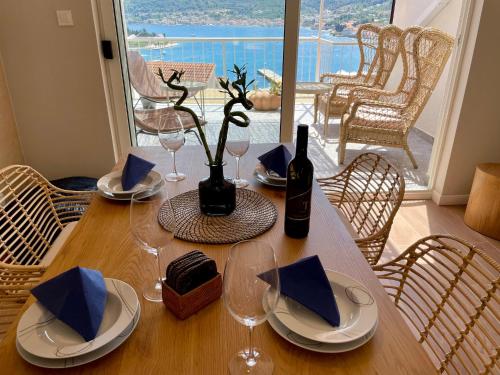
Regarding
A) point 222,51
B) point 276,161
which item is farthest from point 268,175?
point 222,51

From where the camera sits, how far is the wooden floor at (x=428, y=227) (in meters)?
2.52

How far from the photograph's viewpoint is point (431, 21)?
4441mm

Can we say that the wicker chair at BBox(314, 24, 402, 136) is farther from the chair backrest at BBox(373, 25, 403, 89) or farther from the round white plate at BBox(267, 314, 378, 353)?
the round white plate at BBox(267, 314, 378, 353)

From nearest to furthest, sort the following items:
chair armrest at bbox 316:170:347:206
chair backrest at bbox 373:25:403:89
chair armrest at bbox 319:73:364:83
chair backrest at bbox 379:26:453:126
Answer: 1. chair armrest at bbox 316:170:347:206
2. chair backrest at bbox 379:26:453:126
3. chair backrest at bbox 373:25:403:89
4. chair armrest at bbox 319:73:364:83

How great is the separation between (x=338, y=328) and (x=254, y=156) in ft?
3.45

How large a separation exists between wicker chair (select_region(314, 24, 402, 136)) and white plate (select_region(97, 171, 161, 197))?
2809 millimetres

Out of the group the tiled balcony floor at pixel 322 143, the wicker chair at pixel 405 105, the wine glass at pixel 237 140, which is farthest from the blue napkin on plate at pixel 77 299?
the wicker chair at pixel 405 105

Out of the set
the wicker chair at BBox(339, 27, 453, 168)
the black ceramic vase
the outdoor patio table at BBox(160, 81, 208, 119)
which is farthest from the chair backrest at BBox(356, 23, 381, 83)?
the black ceramic vase

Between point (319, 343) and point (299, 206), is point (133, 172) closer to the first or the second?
point (299, 206)

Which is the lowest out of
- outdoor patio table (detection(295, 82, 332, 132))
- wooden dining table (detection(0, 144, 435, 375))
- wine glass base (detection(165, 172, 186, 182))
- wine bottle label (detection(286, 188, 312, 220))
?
outdoor patio table (detection(295, 82, 332, 132))

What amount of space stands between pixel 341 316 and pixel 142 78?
7.86 ft

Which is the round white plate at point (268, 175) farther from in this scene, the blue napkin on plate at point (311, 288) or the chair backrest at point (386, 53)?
the chair backrest at point (386, 53)

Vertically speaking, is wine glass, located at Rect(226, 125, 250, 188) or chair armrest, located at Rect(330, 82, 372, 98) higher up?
wine glass, located at Rect(226, 125, 250, 188)

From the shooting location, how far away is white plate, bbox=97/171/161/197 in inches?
53.9
